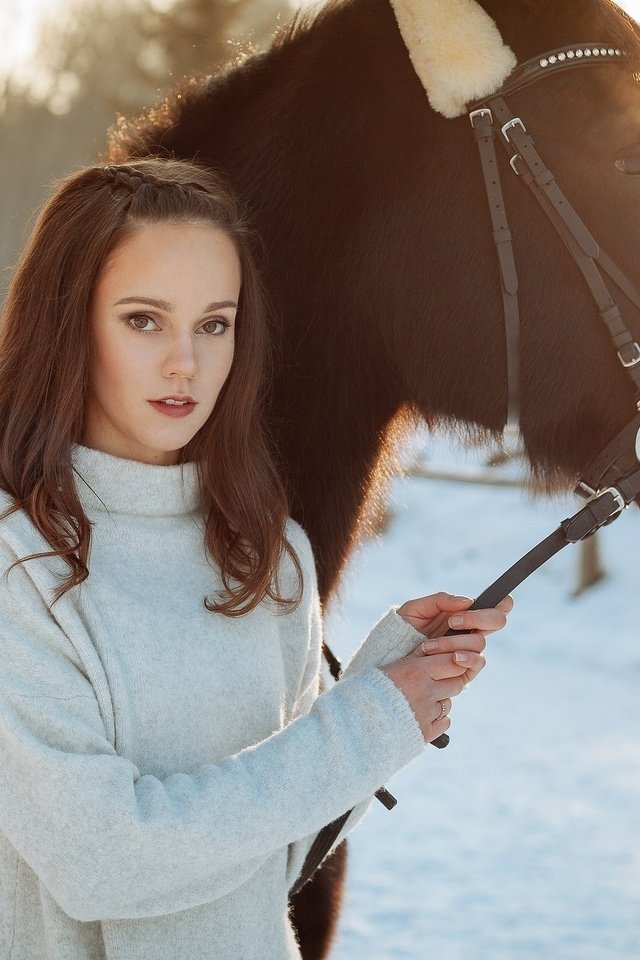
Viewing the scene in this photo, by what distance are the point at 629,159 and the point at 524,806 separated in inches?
147

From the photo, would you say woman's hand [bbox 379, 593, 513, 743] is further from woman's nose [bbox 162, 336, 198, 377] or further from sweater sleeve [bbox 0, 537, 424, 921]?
woman's nose [bbox 162, 336, 198, 377]

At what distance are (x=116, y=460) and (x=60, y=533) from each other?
14 cm

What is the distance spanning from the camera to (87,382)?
1.29 meters

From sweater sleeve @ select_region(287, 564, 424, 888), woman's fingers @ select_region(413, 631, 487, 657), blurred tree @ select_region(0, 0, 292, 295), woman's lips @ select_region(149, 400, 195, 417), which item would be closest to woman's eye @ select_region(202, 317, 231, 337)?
woman's lips @ select_region(149, 400, 195, 417)

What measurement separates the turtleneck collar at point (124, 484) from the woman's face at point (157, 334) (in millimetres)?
40

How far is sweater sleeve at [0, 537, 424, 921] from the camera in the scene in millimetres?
1065

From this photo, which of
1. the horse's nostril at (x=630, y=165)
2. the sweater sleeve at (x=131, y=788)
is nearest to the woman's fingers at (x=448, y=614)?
the sweater sleeve at (x=131, y=788)

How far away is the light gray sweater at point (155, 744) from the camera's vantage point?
1.08 metres

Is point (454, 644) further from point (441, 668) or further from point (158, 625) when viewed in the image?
point (158, 625)

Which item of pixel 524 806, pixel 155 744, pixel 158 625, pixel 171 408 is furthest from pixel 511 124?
pixel 524 806

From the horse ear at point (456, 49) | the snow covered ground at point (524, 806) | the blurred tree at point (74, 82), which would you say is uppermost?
the blurred tree at point (74, 82)

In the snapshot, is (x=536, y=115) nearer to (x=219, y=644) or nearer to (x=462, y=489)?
(x=219, y=644)

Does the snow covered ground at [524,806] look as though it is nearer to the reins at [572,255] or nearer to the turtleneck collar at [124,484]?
the reins at [572,255]

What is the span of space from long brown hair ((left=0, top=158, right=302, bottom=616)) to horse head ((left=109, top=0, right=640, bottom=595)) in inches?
4.5
